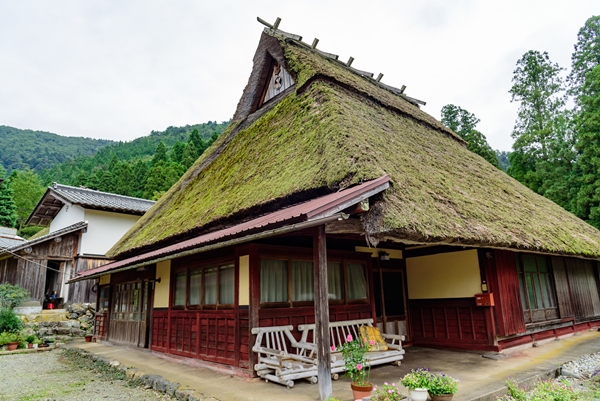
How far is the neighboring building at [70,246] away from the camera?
14344 millimetres

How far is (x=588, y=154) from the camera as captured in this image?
1557 cm

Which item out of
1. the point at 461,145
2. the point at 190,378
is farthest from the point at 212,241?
the point at 461,145

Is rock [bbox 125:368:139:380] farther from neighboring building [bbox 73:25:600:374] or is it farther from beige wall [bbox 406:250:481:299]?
beige wall [bbox 406:250:481:299]

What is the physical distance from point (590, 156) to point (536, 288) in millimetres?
10556

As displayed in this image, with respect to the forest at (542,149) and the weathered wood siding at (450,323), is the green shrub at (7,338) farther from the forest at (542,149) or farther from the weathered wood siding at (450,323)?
the forest at (542,149)

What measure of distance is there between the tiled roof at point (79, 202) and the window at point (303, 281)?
1304cm

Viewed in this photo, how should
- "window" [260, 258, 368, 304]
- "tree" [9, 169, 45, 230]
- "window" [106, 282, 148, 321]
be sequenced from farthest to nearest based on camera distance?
"tree" [9, 169, 45, 230] → "window" [106, 282, 148, 321] → "window" [260, 258, 368, 304]

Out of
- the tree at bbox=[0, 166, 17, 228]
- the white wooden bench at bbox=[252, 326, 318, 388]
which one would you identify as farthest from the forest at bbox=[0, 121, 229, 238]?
the white wooden bench at bbox=[252, 326, 318, 388]

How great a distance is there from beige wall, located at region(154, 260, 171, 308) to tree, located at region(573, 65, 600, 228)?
16.5 meters

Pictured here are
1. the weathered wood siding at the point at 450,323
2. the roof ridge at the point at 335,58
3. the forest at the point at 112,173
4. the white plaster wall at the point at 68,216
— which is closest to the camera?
the weathered wood siding at the point at 450,323

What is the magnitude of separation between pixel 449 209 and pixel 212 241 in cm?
369

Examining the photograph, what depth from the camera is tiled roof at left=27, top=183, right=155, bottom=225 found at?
1612cm

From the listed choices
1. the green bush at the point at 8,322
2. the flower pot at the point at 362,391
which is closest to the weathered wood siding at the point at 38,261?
the green bush at the point at 8,322

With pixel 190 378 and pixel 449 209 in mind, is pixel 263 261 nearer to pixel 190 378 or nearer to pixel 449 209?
pixel 190 378
